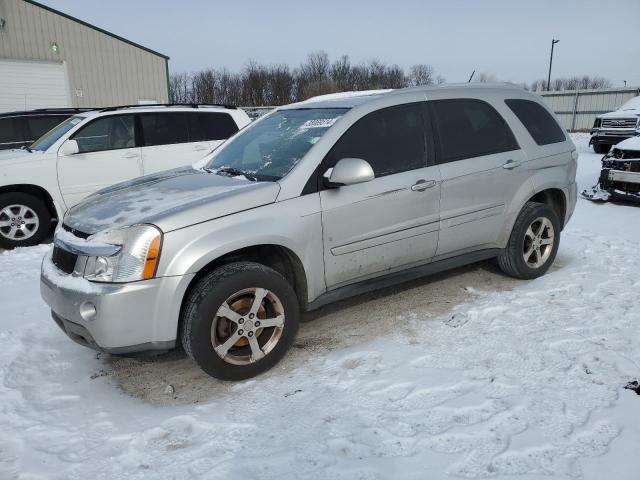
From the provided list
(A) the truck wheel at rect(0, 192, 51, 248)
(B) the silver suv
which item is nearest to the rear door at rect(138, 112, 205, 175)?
(A) the truck wheel at rect(0, 192, 51, 248)

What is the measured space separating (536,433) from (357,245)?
5.37 ft

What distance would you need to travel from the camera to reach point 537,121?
4773mm

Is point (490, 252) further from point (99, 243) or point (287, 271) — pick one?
point (99, 243)

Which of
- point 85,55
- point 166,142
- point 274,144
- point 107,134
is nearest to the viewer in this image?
point 274,144

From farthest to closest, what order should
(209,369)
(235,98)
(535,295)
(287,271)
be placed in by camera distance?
(235,98) → (535,295) → (287,271) → (209,369)

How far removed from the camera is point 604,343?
353 centimetres

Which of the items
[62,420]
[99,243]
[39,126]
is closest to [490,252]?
[99,243]

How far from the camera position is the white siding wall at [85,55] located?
17.8 meters

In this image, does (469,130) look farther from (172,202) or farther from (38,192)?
(38,192)

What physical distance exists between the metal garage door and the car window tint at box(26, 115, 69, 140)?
9857mm

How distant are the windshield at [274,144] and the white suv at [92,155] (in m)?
3.44

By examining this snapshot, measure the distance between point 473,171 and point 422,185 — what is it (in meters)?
0.60

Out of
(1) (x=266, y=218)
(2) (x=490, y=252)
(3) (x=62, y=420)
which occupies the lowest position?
(3) (x=62, y=420)

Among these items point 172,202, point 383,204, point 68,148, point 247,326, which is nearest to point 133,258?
point 172,202
